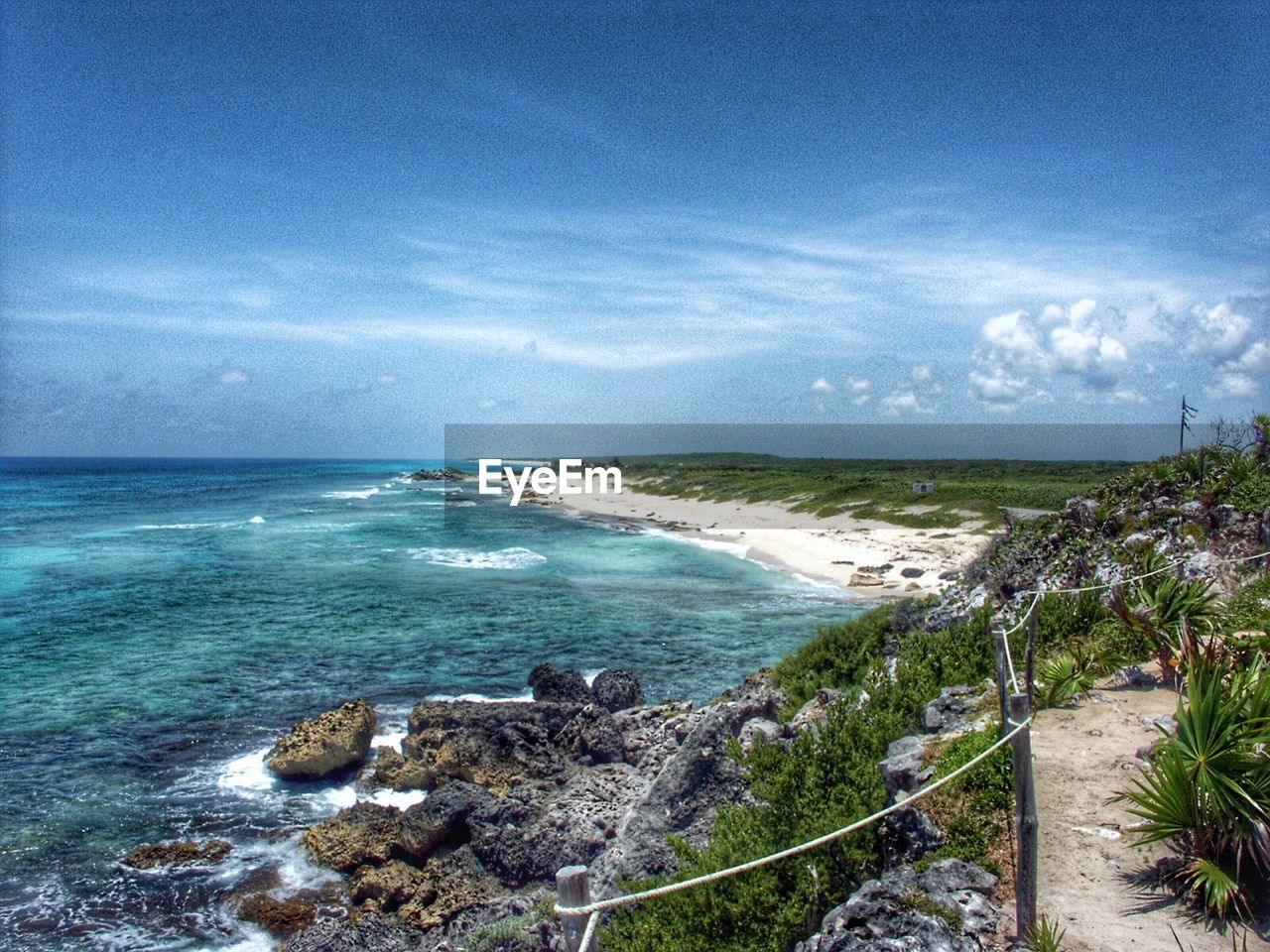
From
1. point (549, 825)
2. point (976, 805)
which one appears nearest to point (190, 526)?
point (549, 825)

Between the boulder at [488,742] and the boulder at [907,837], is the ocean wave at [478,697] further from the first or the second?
the boulder at [907,837]

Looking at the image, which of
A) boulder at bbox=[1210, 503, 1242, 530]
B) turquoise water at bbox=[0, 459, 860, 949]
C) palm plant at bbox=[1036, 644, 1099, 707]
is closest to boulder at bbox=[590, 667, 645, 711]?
turquoise water at bbox=[0, 459, 860, 949]

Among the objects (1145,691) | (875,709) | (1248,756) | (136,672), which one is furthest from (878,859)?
(136,672)

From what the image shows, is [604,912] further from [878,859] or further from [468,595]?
[468,595]

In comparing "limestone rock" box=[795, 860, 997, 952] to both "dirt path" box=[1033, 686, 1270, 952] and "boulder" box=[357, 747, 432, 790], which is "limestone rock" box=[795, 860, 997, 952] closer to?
"dirt path" box=[1033, 686, 1270, 952]

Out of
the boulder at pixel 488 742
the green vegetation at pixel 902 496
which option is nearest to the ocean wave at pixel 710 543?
the green vegetation at pixel 902 496
